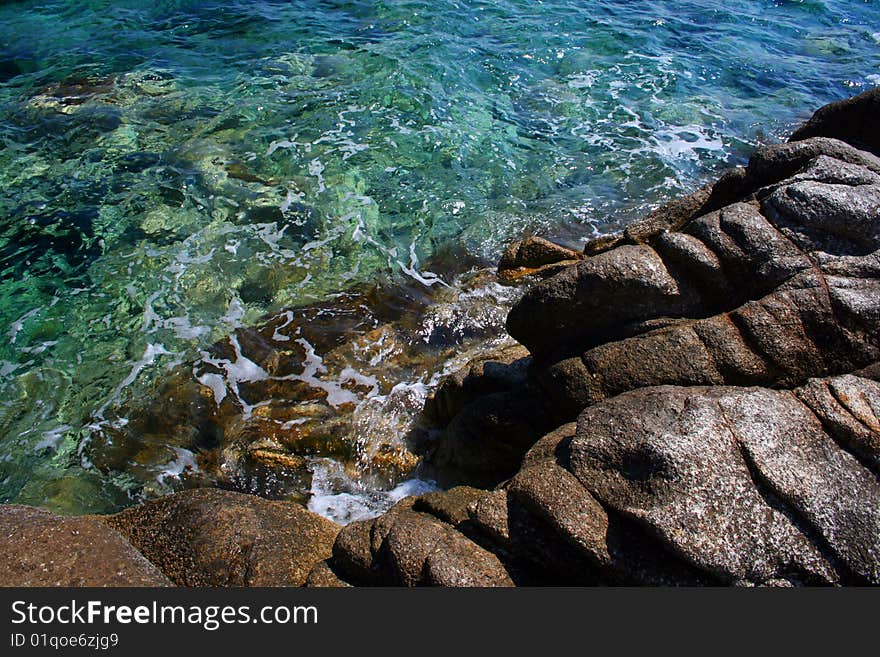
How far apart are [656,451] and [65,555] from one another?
4283 mm

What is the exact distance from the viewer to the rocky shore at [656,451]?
3.79 metres

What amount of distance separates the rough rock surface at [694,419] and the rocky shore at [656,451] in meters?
0.01

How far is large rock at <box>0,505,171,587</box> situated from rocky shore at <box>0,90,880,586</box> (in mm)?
15

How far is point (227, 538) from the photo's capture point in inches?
191

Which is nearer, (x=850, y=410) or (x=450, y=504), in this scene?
(x=850, y=410)

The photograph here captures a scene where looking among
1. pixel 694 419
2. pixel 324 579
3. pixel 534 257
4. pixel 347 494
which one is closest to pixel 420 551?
pixel 324 579

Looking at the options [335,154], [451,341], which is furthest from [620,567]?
[335,154]

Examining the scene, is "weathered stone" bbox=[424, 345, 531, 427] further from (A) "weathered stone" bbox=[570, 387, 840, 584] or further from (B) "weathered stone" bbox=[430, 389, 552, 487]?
(A) "weathered stone" bbox=[570, 387, 840, 584]

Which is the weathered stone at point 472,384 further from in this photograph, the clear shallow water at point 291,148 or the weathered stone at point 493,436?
the clear shallow water at point 291,148

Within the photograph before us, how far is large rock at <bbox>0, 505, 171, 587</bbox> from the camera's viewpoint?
4.28m

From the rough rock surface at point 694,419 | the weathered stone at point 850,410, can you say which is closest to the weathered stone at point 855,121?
the rough rock surface at point 694,419

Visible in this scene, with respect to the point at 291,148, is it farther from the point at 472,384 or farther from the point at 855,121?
the point at 855,121

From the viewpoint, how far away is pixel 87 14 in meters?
16.2

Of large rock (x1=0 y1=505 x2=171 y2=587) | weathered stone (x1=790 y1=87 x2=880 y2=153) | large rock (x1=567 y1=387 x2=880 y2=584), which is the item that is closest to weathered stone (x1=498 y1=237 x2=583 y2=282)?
weathered stone (x1=790 y1=87 x2=880 y2=153)
